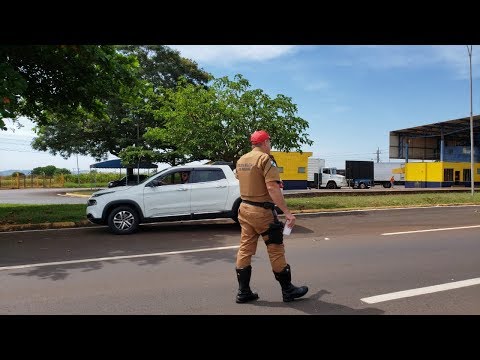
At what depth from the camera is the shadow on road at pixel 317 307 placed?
13.4 ft

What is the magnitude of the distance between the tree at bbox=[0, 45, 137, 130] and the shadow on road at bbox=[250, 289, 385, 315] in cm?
777

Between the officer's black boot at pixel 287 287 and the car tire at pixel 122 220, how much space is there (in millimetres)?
5691

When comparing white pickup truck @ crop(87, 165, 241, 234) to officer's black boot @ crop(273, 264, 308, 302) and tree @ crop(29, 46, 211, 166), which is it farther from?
tree @ crop(29, 46, 211, 166)

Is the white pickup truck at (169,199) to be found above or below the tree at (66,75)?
below

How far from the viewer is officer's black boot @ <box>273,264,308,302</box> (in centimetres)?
436

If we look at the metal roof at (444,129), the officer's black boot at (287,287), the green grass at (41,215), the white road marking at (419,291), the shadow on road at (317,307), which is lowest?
the shadow on road at (317,307)

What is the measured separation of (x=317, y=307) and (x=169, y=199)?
5918 millimetres

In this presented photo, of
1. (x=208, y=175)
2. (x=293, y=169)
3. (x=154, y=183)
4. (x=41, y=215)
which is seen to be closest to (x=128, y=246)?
(x=154, y=183)

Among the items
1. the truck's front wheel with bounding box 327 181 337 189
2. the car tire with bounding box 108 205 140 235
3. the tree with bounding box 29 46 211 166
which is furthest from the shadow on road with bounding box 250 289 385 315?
the truck's front wheel with bounding box 327 181 337 189

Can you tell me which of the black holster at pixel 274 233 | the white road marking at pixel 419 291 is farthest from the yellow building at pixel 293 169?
the black holster at pixel 274 233

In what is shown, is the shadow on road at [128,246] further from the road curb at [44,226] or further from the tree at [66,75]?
the tree at [66,75]
